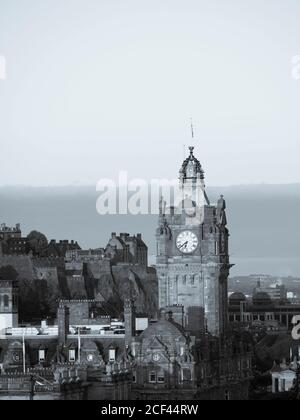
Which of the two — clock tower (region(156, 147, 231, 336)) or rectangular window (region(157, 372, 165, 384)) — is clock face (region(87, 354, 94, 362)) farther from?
clock tower (region(156, 147, 231, 336))

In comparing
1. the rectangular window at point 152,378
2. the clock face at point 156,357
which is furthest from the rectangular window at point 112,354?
the rectangular window at point 152,378

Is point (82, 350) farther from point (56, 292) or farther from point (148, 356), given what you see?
point (56, 292)

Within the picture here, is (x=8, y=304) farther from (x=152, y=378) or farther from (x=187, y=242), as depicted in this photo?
(x=152, y=378)

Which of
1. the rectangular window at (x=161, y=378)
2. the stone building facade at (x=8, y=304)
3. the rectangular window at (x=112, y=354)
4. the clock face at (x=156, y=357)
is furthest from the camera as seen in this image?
the stone building facade at (x=8, y=304)

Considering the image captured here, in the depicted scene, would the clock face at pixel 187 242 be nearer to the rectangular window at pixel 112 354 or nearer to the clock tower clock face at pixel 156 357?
the rectangular window at pixel 112 354

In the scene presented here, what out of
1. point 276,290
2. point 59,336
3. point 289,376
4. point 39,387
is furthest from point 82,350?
point 276,290

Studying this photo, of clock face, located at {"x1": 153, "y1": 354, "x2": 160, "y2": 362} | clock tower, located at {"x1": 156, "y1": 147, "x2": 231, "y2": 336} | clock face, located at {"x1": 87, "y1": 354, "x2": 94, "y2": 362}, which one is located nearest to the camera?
clock face, located at {"x1": 153, "y1": 354, "x2": 160, "y2": 362}

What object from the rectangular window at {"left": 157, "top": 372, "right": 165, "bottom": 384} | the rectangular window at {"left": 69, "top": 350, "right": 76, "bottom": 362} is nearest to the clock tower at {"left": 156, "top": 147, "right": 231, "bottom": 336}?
the rectangular window at {"left": 69, "top": 350, "right": 76, "bottom": 362}
